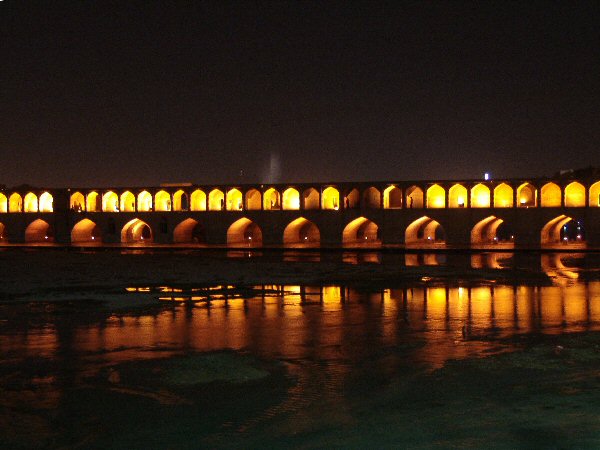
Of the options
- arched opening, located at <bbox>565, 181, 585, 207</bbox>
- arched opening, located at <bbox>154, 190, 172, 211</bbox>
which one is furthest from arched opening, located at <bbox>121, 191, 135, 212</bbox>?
arched opening, located at <bbox>565, 181, 585, 207</bbox>

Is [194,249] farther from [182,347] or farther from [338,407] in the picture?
[338,407]

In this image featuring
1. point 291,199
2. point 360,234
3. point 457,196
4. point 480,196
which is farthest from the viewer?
point 360,234

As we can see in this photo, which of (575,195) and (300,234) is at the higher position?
(575,195)

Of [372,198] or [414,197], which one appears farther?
[372,198]

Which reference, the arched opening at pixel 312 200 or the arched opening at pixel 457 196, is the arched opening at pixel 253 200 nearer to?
the arched opening at pixel 312 200

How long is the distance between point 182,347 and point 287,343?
105 cm

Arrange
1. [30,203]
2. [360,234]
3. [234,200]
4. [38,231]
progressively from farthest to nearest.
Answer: [30,203]
[38,231]
[360,234]
[234,200]

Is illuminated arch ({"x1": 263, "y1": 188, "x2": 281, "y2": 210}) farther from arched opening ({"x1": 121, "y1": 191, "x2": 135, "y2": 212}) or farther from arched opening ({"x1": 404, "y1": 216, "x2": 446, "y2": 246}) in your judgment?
arched opening ({"x1": 121, "y1": 191, "x2": 135, "y2": 212})

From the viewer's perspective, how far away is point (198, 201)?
104 ft

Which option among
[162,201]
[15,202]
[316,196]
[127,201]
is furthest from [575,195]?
[15,202]

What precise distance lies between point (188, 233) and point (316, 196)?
572cm

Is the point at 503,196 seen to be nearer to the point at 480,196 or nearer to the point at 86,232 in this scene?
the point at 480,196

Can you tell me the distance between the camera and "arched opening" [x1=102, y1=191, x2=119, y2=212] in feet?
108

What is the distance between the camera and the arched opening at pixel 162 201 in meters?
31.9
